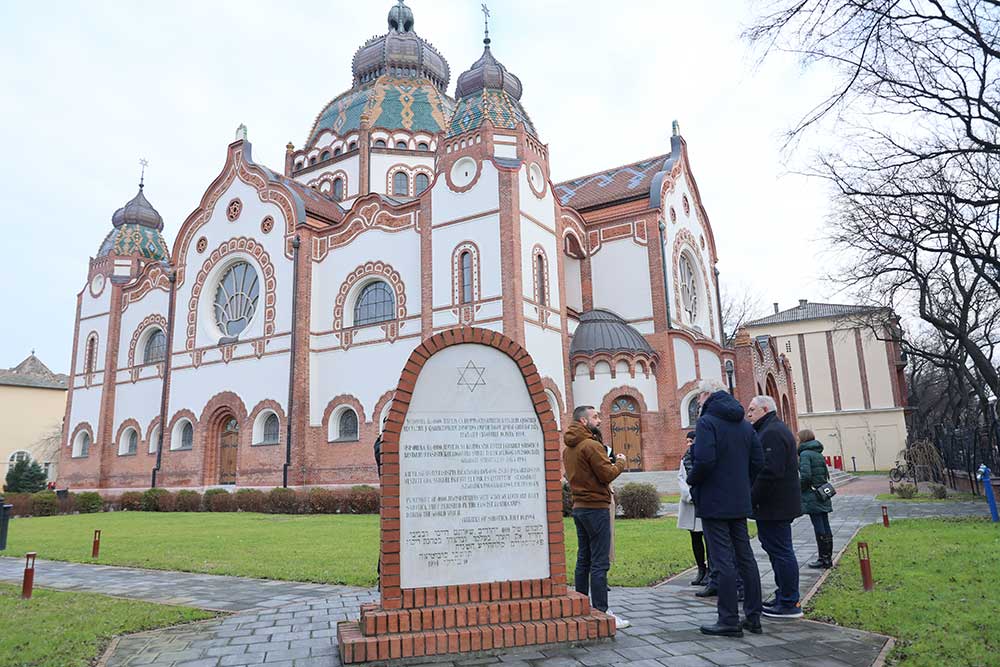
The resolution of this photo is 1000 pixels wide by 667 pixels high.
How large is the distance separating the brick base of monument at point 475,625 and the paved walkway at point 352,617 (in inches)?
4.1

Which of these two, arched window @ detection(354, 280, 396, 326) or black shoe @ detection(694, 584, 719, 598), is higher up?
arched window @ detection(354, 280, 396, 326)

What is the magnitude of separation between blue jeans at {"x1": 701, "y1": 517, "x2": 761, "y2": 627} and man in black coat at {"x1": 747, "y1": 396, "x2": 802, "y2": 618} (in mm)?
572

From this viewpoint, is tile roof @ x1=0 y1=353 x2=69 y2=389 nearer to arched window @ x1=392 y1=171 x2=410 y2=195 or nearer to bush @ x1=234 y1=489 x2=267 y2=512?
arched window @ x1=392 y1=171 x2=410 y2=195

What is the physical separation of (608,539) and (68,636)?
443 centimetres

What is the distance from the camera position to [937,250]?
630 inches

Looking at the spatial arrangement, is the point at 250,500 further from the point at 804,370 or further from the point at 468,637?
the point at 804,370

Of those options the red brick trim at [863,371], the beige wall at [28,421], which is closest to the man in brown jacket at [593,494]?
the red brick trim at [863,371]

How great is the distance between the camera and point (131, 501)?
2350 cm

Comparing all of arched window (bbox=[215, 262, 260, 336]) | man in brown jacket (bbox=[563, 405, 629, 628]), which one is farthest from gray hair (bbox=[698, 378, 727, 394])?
arched window (bbox=[215, 262, 260, 336])

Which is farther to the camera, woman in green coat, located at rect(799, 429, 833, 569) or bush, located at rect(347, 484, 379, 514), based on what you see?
bush, located at rect(347, 484, 379, 514)

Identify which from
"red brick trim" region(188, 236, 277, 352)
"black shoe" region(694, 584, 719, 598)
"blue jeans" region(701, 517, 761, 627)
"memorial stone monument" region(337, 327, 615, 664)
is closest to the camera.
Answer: "memorial stone monument" region(337, 327, 615, 664)

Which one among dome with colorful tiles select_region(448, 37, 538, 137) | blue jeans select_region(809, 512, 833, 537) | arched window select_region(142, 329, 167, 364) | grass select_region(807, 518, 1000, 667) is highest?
dome with colorful tiles select_region(448, 37, 538, 137)

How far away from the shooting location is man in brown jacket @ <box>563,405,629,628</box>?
5664mm

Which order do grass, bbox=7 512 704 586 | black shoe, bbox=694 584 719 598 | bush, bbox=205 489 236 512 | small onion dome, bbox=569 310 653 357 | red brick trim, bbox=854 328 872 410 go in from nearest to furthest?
1. black shoe, bbox=694 584 719 598
2. grass, bbox=7 512 704 586
3. bush, bbox=205 489 236 512
4. small onion dome, bbox=569 310 653 357
5. red brick trim, bbox=854 328 872 410
